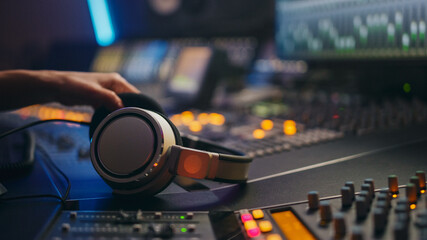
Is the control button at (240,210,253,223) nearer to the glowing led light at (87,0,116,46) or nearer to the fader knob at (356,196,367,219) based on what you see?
the fader knob at (356,196,367,219)

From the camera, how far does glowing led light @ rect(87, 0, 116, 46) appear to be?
1.39 meters

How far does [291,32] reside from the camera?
1.55 metres

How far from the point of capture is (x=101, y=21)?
1.58m

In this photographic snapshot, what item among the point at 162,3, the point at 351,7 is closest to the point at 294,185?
the point at 351,7

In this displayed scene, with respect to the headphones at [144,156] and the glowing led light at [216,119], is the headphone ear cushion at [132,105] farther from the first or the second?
the glowing led light at [216,119]

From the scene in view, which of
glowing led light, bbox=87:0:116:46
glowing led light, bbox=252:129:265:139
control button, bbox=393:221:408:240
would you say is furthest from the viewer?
glowing led light, bbox=87:0:116:46

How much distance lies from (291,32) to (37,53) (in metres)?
0.87

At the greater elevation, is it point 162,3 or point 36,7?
point 162,3

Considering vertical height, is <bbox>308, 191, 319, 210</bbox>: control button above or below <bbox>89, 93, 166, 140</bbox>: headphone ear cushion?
below

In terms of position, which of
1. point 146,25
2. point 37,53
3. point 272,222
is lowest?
point 272,222

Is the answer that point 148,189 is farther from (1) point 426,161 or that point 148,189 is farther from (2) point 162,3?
(2) point 162,3

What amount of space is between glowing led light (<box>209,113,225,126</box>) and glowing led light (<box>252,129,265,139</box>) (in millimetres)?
152

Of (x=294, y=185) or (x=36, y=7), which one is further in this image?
(x=36, y=7)

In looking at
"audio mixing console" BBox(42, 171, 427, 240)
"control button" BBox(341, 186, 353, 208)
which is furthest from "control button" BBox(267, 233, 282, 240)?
"control button" BBox(341, 186, 353, 208)
